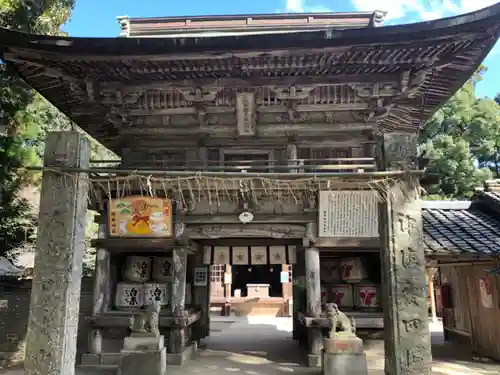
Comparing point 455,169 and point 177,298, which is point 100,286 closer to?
point 177,298

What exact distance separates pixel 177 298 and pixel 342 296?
14.3 feet

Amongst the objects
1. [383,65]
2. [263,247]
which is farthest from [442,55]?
[263,247]

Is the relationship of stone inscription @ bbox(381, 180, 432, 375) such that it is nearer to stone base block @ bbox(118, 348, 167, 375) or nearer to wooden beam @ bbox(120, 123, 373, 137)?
wooden beam @ bbox(120, 123, 373, 137)

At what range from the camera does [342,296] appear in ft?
35.1

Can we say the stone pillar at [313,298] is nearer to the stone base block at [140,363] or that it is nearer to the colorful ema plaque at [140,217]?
the colorful ema plaque at [140,217]

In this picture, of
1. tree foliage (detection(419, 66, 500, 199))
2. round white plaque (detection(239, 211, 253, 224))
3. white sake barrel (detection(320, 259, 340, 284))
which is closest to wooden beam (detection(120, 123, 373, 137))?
round white plaque (detection(239, 211, 253, 224))

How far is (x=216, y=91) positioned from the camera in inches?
355

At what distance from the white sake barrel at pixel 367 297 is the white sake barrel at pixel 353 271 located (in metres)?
0.27

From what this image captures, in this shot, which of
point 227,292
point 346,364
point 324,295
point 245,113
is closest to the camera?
point 346,364

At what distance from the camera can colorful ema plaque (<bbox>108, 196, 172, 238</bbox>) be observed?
9398 millimetres

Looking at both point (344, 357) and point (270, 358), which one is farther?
point (270, 358)

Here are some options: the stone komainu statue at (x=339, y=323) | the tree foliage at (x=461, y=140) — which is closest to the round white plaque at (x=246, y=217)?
the stone komainu statue at (x=339, y=323)

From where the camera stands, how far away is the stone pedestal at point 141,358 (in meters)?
7.98

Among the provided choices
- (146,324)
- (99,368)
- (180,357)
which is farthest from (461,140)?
(99,368)
